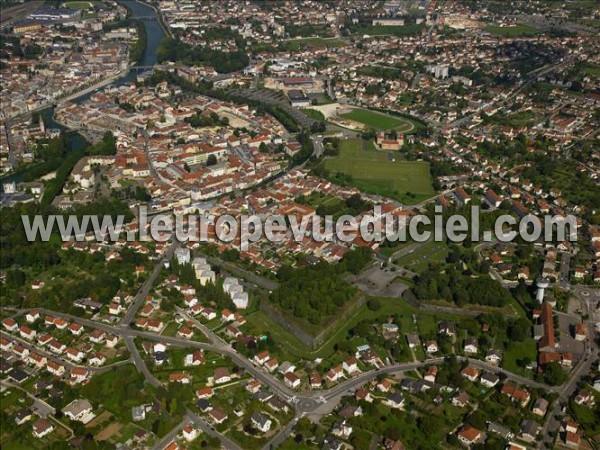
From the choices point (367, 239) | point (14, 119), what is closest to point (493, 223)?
point (367, 239)

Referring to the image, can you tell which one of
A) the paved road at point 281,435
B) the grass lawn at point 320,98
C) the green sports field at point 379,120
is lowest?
the grass lawn at point 320,98

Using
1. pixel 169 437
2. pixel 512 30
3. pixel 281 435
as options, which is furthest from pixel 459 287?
pixel 512 30

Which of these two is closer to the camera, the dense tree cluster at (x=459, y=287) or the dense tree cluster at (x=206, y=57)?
the dense tree cluster at (x=459, y=287)

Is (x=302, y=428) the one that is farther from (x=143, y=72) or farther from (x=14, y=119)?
(x=143, y=72)

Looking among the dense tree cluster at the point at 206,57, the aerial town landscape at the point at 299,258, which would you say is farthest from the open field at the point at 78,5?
the aerial town landscape at the point at 299,258

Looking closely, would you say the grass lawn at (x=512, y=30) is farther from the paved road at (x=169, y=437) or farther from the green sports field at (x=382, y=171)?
the paved road at (x=169, y=437)

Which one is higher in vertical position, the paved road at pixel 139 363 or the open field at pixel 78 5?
the open field at pixel 78 5

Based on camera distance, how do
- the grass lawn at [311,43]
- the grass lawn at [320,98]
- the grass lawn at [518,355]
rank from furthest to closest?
1. the grass lawn at [311,43]
2. the grass lawn at [320,98]
3. the grass lawn at [518,355]
